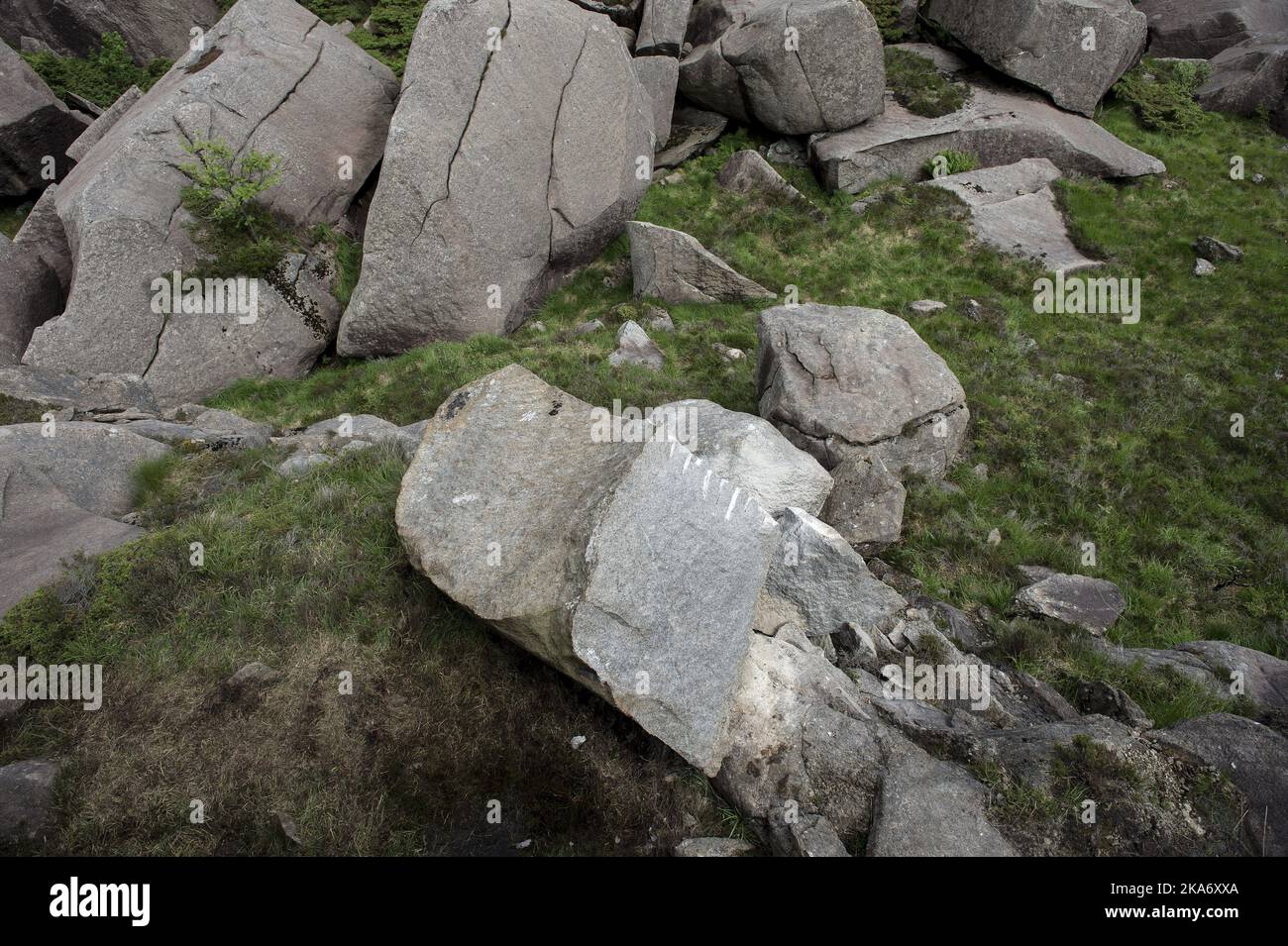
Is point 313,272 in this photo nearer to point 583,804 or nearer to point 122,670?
point 122,670

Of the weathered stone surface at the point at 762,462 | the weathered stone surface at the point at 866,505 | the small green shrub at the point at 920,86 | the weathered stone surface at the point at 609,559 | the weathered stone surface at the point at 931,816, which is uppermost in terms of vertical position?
the small green shrub at the point at 920,86

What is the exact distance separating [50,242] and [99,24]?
12.4m

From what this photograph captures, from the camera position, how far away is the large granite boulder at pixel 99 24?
2295 cm

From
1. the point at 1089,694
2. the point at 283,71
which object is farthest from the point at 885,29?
the point at 1089,694

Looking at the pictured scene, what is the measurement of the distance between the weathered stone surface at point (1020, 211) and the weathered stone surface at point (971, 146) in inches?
22.1

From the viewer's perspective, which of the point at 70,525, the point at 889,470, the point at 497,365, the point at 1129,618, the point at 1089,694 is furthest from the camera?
the point at 497,365

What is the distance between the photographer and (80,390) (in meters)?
12.7

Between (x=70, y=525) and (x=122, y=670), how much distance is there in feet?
8.65

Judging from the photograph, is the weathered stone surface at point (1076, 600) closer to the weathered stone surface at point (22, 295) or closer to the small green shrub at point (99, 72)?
the weathered stone surface at point (22, 295)

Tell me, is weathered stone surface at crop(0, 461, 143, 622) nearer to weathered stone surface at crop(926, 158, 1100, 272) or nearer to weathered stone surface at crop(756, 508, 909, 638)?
weathered stone surface at crop(756, 508, 909, 638)

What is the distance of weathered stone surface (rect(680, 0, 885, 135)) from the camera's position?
1975 cm

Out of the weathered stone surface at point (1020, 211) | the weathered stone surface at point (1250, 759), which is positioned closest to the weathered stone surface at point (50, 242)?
the weathered stone surface at point (1250, 759)

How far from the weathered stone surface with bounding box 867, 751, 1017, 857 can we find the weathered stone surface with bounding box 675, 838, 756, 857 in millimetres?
947

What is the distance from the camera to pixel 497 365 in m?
14.5
